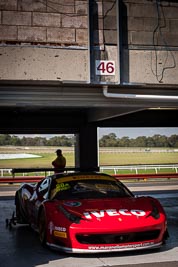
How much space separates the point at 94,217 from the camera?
6965 mm

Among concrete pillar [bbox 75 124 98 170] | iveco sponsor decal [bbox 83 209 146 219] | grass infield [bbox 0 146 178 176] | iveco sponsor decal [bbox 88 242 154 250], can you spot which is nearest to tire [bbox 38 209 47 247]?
iveco sponsor decal [bbox 83 209 146 219]

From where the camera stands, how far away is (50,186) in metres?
8.41

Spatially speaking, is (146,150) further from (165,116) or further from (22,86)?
(22,86)

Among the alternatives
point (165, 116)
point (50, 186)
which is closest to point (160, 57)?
point (50, 186)

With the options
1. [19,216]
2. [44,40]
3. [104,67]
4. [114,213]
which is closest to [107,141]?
[19,216]

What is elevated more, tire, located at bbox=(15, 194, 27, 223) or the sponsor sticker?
the sponsor sticker

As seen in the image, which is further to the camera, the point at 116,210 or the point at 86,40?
the point at 116,210

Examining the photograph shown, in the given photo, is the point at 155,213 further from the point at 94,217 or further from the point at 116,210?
the point at 94,217

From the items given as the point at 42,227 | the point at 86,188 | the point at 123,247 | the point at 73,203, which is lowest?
the point at 123,247

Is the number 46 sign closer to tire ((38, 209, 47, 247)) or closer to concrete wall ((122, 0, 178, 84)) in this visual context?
concrete wall ((122, 0, 178, 84))

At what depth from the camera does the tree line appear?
2170 centimetres

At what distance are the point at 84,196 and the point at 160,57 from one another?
109 inches

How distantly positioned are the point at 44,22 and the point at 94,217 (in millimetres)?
2929

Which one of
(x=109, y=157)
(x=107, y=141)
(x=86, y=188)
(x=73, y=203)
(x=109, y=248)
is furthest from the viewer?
(x=109, y=157)
